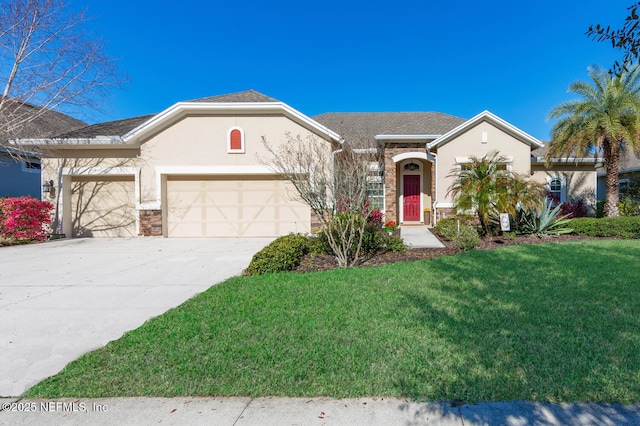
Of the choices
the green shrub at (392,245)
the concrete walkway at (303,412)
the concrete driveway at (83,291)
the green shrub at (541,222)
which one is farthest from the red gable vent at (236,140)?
the concrete walkway at (303,412)

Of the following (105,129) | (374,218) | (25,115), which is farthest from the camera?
(105,129)

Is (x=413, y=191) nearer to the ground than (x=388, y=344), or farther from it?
farther from it

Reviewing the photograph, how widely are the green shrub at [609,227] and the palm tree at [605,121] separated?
2.85 metres

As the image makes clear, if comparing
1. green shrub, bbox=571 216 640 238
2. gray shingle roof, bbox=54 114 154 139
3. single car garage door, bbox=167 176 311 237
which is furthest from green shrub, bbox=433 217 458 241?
gray shingle roof, bbox=54 114 154 139

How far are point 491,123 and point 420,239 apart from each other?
656 cm

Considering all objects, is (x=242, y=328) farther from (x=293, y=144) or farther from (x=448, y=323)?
(x=293, y=144)

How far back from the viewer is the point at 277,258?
701 cm

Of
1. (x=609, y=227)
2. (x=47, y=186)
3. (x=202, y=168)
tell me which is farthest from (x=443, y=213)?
(x=47, y=186)

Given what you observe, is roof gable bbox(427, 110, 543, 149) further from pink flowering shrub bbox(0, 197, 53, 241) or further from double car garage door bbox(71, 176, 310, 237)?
pink flowering shrub bbox(0, 197, 53, 241)

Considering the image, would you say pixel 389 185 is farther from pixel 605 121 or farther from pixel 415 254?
pixel 605 121

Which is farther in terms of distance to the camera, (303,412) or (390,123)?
(390,123)

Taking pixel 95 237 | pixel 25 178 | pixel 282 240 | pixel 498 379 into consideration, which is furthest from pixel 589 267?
pixel 25 178

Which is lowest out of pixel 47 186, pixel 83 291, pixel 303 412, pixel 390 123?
pixel 303 412

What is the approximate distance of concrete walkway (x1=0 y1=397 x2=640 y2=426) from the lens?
2389 millimetres
